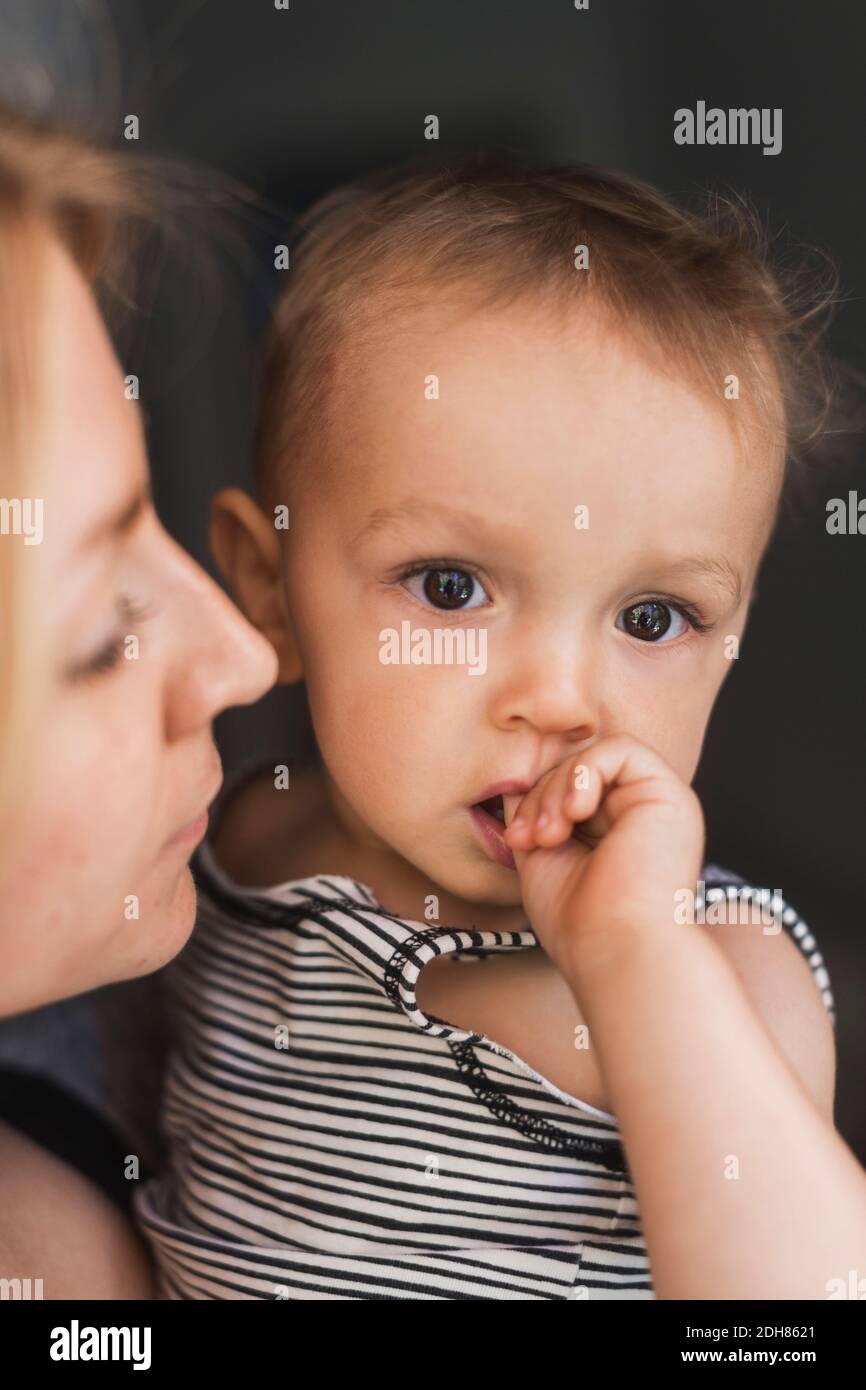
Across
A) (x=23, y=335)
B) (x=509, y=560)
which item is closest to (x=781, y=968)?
(x=509, y=560)

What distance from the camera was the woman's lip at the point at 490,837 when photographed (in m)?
0.71

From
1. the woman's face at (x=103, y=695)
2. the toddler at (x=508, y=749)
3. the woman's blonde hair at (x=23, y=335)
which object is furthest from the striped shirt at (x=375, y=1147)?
the woman's blonde hair at (x=23, y=335)

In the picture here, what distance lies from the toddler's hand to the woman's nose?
0.49 ft

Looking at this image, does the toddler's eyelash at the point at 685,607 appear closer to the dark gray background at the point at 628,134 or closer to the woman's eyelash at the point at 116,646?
the dark gray background at the point at 628,134

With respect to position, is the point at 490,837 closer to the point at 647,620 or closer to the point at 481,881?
the point at 481,881

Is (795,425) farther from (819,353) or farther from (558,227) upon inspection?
(558,227)

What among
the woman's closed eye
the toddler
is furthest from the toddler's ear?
the woman's closed eye

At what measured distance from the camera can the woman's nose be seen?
65cm

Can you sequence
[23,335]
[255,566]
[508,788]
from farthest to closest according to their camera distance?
[255,566], [508,788], [23,335]

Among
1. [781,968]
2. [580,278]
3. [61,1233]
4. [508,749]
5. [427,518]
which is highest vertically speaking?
[580,278]

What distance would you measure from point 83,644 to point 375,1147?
322 mm

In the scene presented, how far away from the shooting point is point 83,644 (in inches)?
23.6

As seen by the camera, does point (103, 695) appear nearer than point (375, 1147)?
Yes
